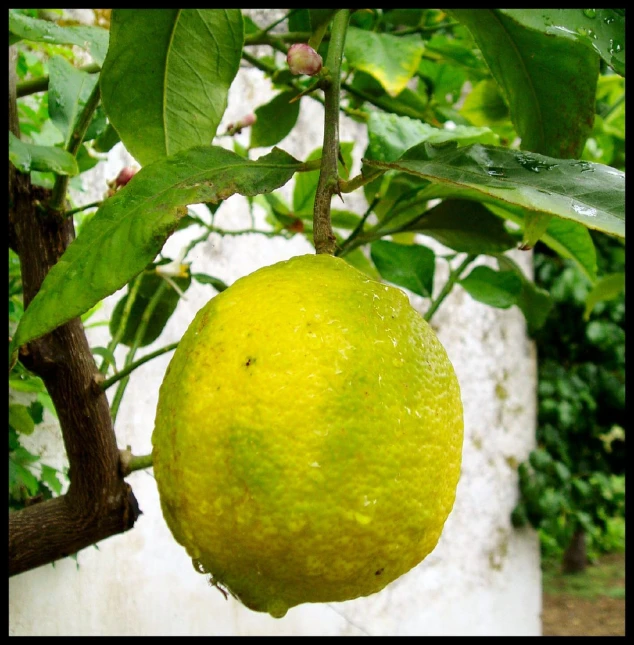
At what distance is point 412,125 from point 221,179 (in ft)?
0.81

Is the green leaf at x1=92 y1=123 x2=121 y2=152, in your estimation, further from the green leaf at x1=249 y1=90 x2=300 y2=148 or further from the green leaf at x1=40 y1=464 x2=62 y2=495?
the green leaf at x1=40 y1=464 x2=62 y2=495

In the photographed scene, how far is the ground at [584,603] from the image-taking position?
114 inches

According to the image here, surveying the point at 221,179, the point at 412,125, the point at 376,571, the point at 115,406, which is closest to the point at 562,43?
the point at 412,125

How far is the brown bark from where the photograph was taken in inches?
23.1

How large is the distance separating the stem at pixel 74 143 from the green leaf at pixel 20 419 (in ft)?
1.15

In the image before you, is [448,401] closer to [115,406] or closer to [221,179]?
[221,179]

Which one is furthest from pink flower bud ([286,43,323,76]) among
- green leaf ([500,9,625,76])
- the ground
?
the ground

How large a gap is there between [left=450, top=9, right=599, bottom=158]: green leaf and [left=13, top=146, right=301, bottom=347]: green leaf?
0.20 metres

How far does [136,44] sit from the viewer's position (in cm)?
49

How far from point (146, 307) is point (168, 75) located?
1.23ft

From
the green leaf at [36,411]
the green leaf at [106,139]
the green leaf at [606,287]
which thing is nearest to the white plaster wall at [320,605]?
the green leaf at [36,411]

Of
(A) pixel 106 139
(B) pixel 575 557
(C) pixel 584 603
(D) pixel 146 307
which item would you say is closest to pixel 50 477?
(D) pixel 146 307

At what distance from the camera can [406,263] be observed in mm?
803

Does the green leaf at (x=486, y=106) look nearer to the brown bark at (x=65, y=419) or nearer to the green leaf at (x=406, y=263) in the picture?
the green leaf at (x=406, y=263)
